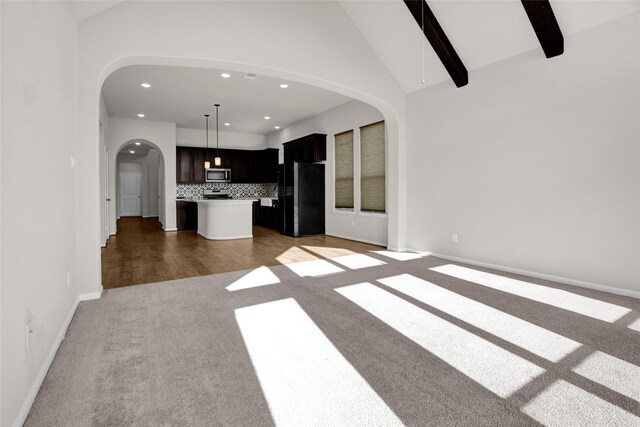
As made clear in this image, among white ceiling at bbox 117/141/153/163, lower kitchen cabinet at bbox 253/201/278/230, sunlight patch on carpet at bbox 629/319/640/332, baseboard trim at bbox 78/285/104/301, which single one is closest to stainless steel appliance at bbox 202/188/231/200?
lower kitchen cabinet at bbox 253/201/278/230

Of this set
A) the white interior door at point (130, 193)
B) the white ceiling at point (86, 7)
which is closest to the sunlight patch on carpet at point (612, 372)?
the white ceiling at point (86, 7)

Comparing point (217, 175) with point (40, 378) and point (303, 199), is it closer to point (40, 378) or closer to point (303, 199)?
point (303, 199)

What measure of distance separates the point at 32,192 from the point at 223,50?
109 inches

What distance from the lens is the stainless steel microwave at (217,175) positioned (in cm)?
984

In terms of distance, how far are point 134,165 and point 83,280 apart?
13.5m

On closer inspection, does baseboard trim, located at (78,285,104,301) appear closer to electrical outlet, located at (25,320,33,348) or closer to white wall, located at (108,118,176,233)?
electrical outlet, located at (25,320,33,348)

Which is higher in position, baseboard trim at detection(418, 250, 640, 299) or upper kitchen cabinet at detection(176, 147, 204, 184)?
upper kitchen cabinet at detection(176, 147, 204, 184)

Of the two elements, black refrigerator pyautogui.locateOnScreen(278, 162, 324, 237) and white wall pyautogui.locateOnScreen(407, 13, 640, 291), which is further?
black refrigerator pyautogui.locateOnScreen(278, 162, 324, 237)

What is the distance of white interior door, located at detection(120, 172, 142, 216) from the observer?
1482 cm

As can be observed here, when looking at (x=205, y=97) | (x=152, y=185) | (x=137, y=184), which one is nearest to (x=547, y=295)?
(x=205, y=97)

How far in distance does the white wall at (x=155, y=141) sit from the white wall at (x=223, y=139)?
83 cm

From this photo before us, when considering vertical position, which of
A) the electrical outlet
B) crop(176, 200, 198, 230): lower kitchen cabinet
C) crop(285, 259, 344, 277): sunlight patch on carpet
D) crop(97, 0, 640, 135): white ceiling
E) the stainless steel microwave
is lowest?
crop(285, 259, 344, 277): sunlight patch on carpet

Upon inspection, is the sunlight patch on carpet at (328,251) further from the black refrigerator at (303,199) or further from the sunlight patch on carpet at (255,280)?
the black refrigerator at (303,199)

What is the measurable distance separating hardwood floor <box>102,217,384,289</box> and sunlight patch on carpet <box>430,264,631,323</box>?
2101 mm
